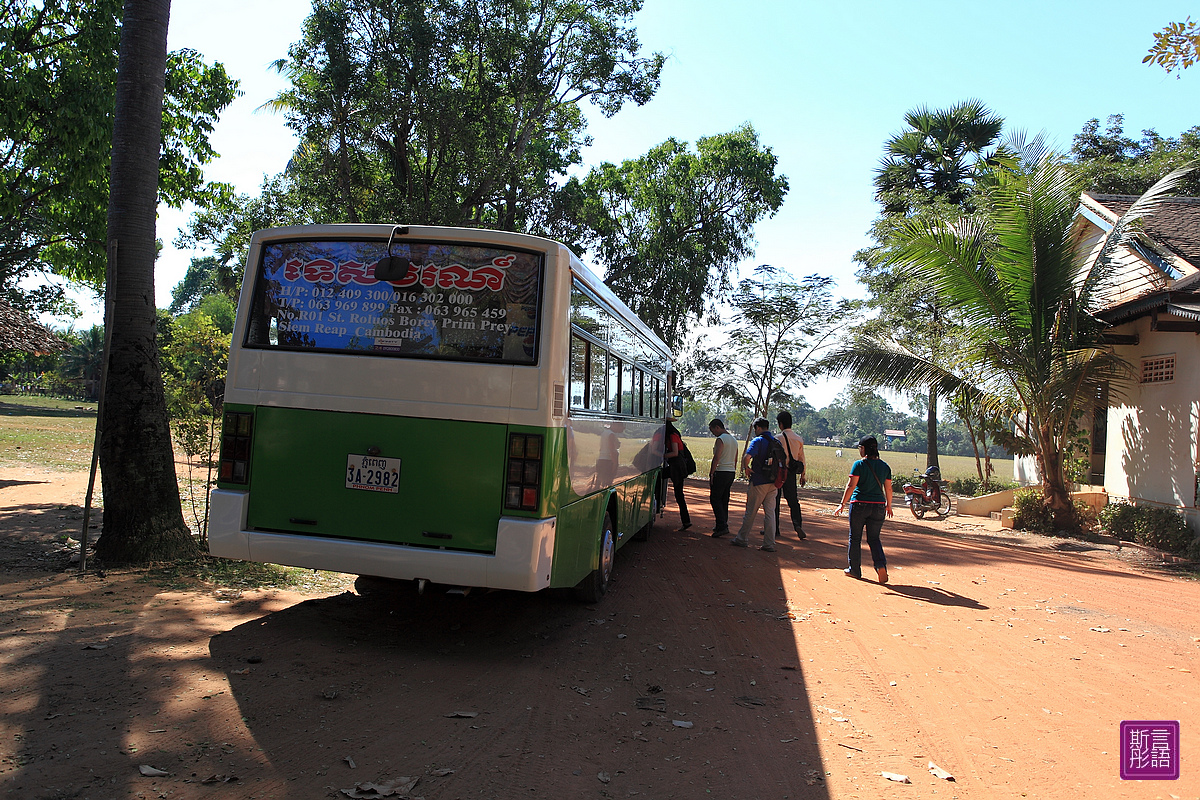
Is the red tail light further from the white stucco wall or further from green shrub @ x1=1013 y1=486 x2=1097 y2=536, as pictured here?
green shrub @ x1=1013 y1=486 x2=1097 y2=536

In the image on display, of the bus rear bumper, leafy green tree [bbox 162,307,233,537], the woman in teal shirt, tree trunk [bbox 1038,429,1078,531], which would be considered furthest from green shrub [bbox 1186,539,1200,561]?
leafy green tree [bbox 162,307,233,537]

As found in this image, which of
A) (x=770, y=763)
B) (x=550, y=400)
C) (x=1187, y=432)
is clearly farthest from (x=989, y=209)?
(x=770, y=763)

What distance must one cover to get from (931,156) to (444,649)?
2730cm

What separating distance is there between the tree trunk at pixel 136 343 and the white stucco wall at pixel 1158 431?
15.1m

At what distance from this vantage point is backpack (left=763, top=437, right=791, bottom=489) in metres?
10.8

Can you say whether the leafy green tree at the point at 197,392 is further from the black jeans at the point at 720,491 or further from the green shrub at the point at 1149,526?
the green shrub at the point at 1149,526

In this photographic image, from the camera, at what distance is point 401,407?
218 inches

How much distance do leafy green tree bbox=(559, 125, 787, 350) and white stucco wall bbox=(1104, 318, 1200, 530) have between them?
40.9 ft

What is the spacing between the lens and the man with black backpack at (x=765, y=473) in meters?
10.8

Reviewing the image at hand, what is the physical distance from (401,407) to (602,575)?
3130 mm

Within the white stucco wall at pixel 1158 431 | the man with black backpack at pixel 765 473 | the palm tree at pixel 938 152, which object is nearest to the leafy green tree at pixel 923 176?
the palm tree at pixel 938 152

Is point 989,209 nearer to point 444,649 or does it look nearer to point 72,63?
point 444,649

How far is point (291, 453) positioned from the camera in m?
5.67

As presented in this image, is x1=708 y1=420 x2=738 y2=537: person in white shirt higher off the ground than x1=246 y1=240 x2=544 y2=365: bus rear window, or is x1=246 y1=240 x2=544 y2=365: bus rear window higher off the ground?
x1=246 y1=240 x2=544 y2=365: bus rear window
